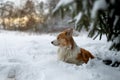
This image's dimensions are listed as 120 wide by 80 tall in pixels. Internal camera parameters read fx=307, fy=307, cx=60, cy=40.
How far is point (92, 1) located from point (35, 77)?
219 centimetres

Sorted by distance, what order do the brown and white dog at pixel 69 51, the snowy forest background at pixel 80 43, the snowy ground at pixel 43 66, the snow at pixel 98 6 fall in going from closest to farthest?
1. the snow at pixel 98 6
2. the snowy forest background at pixel 80 43
3. the snowy ground at pixel 43 66
4. the brown and white dog at pixel 69 51

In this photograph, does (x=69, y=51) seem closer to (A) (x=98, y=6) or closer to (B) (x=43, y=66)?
(B) (x=43, y=66)

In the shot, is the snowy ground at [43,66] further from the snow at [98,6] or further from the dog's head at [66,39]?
the snow at [98,6]

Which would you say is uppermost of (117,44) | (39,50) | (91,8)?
(91,8)

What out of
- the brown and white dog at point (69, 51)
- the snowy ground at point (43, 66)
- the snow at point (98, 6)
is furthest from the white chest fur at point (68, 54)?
the snow at point (98, 6)

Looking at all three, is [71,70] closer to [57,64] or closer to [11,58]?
[57,64]

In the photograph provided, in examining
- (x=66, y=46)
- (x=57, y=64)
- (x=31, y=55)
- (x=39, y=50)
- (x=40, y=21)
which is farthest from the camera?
(x=40, y=21)

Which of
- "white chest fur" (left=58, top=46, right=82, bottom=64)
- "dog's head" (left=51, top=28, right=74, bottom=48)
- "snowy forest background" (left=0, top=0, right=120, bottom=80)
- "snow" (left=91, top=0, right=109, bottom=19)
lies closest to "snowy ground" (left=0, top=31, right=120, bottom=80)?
"snowy forest background" (left=0, top=0, right=120, bottom=80)

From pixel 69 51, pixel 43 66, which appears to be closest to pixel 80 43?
pixel 69 51

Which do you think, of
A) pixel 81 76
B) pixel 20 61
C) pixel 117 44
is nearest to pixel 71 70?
pixel 81 76

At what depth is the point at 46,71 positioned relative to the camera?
14.7 ft

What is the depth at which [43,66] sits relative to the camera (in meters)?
4.87

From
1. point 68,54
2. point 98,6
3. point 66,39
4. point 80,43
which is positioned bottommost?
point 80,43

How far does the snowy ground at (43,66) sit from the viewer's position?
4031mm
